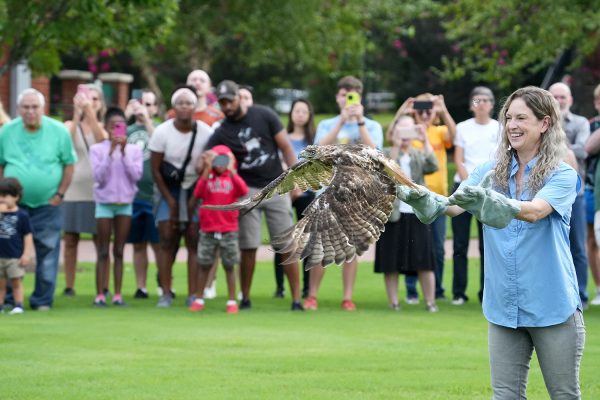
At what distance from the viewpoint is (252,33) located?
2723 cm

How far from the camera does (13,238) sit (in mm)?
10812

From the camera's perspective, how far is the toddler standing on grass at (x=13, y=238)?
35.4 ft

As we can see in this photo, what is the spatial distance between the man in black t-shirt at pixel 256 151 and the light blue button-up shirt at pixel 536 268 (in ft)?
19.7

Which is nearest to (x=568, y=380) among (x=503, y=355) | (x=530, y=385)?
(x=503, y=355)

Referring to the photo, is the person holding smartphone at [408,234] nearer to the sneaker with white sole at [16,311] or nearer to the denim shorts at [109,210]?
the denim shorts at [109,210]

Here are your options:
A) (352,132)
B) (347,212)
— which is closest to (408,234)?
(352,132)

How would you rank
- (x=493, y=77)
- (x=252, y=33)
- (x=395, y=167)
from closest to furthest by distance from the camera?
(x=395, y=167)
(x=493, y=77)
(x=252, y=33)

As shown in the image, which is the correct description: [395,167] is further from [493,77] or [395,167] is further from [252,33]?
[252,33]

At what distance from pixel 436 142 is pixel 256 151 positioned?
2020 millimetres

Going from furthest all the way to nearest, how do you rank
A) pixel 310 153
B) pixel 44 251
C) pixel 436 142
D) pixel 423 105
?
pixel 436 142 → pixel 423 105 → pixel 44 251 → pixel 310 153

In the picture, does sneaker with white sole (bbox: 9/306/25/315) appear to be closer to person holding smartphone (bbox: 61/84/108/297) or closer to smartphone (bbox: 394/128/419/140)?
person holding smartphone (bbox: 61/84/108/297)

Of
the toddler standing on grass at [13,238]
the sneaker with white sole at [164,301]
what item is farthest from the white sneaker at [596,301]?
the toddler standing on grass at [13,238]

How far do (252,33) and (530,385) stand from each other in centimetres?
2030

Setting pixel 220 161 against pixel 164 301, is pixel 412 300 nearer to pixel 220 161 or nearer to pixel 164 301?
pixel 164 301
